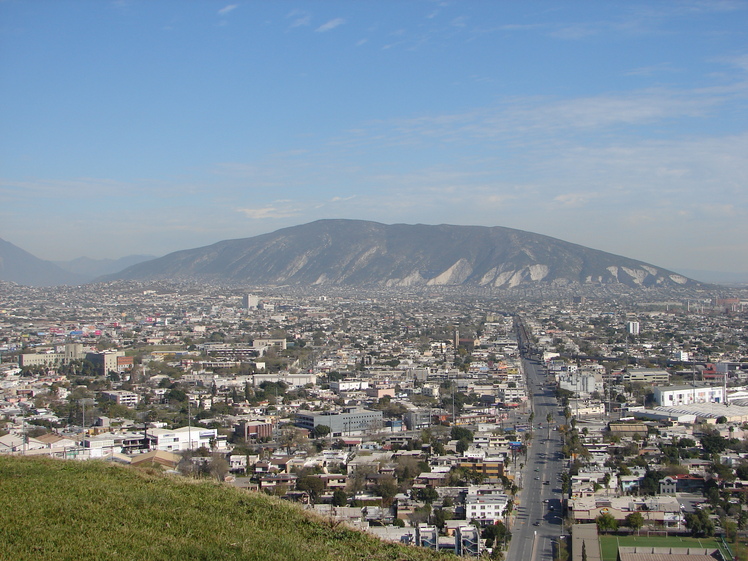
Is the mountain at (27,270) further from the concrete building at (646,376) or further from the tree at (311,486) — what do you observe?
the tree at (311,486)

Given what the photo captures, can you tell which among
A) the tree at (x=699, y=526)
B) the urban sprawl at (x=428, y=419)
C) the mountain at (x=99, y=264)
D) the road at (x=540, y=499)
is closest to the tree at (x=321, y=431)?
the urban sprawl at (x=428, y=419)

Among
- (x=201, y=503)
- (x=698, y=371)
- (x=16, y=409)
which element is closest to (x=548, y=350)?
(x=698, y=371)

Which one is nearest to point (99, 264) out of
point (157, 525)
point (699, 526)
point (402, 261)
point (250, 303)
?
point (402, 261)

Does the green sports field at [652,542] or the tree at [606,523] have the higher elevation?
the tree at [606,523]

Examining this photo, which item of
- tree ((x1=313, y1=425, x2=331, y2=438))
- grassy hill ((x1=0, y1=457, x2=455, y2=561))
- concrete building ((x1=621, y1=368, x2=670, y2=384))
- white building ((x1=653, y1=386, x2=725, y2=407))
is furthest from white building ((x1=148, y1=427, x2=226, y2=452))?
concrete building ((x1=621, y1=368, x2=670, y2=384))

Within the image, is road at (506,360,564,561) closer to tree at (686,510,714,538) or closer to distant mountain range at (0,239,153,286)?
tree at (686,510,714,538)

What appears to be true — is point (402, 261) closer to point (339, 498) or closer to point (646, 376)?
point (646, 376)
